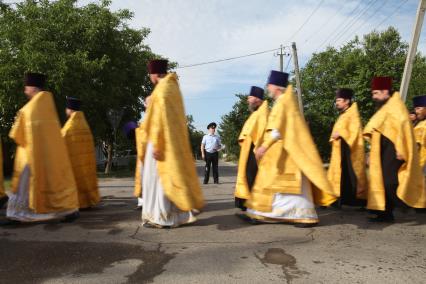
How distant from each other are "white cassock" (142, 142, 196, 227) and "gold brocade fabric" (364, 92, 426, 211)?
2.98 m

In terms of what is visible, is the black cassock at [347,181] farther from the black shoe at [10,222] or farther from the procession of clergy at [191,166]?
the black shoe at [10,222]

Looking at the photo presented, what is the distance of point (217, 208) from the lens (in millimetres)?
7973

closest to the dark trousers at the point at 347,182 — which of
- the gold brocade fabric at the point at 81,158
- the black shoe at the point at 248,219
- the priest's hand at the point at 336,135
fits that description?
the priest's hand at the point at 336,135

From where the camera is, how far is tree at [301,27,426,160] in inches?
1272

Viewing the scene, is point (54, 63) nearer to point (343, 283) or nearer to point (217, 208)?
point (217, 208)

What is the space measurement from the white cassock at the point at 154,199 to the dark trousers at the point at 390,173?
10.4ft

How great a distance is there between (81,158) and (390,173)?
16.8ft

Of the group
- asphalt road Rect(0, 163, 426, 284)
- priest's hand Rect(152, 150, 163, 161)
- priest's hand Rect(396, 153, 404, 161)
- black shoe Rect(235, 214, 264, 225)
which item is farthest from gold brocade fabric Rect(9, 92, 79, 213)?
priest's hand Rect(396, 153, 404, 161)

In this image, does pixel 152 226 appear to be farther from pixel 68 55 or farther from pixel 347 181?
pixel 68 55

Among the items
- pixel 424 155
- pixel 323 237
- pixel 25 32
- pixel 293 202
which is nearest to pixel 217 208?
pixel 293 202

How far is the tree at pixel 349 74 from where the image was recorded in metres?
32.3

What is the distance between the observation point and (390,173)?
6406mm

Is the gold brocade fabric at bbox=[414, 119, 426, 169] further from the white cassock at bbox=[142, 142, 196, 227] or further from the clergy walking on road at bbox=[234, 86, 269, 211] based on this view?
the white cassock at bbox=[142, 142, 196, 227]

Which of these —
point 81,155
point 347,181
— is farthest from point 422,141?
point 81,155
